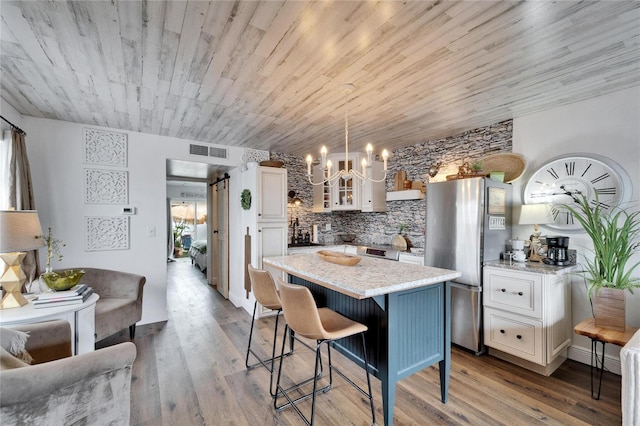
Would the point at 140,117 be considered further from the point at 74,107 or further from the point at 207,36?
the point at 207,36

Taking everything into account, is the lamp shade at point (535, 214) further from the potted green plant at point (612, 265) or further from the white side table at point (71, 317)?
the white side table at point (71, 317)

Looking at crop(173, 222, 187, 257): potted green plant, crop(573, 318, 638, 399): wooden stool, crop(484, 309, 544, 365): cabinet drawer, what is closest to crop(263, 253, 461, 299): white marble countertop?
crop(484, 309, 544, 365): cabinet drawer

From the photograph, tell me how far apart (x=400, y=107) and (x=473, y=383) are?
2.56m

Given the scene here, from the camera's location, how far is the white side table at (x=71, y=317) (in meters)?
1.76

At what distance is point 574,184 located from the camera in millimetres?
2643

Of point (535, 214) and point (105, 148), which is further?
point (105, 148)

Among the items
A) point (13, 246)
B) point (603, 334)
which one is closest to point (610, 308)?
point (603, 334)

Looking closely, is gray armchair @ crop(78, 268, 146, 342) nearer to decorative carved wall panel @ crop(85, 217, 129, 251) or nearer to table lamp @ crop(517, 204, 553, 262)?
decorative carved wall panel @ crop(85, 217, 129, 251)

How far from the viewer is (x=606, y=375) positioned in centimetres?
238

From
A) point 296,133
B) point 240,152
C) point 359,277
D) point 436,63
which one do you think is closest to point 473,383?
point 359,277

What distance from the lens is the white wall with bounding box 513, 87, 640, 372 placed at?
2.37 metres

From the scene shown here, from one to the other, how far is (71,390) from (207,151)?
10.9 ft

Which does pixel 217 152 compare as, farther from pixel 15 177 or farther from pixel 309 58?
pixel 309 58

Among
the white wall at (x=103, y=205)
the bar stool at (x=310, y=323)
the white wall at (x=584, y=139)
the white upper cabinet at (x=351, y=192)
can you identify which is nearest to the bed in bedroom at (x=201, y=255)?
the white wall at (x=103, y=205)
